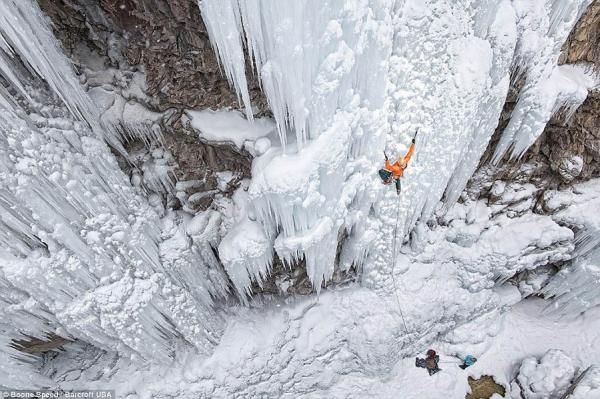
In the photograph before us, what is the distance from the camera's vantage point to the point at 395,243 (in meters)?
5.77

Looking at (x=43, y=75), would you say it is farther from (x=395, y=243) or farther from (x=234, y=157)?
(x=395, y=243)

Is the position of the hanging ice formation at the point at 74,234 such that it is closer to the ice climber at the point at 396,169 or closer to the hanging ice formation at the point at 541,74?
the ice climber at the point at 396,169

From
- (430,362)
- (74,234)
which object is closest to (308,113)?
(74,234)

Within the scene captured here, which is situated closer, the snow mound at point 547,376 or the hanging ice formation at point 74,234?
the hanging ice formation at point 74,234

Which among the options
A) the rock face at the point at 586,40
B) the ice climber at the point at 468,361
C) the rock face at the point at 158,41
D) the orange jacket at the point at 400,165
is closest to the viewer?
the rock face at the point at 158,41

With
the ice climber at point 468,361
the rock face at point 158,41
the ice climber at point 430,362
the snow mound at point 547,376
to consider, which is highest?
the rock face at point 158,41

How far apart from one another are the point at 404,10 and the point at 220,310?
4.97m

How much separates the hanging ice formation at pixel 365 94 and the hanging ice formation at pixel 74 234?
0.89 meters

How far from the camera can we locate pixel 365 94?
402cm

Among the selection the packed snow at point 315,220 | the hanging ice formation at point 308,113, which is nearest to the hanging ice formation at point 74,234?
the packed snow at point 315,220

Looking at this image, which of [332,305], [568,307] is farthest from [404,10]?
[568,307]

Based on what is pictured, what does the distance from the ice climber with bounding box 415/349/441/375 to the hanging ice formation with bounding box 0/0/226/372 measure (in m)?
4.12

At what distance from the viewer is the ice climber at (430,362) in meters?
7.25

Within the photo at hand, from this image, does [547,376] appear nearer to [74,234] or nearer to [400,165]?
[400,165]
